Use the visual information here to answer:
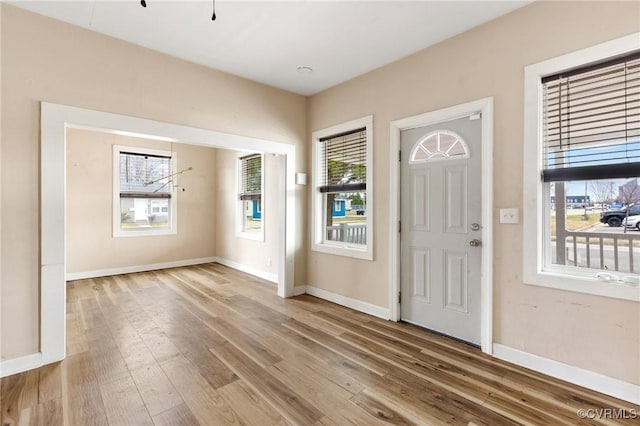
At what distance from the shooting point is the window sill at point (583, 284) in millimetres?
2018

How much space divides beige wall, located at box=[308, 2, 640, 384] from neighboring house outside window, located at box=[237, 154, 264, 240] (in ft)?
9.35

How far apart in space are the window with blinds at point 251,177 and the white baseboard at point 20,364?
12.1 ft

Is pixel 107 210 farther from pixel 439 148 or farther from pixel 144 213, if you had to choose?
pixel 439 148

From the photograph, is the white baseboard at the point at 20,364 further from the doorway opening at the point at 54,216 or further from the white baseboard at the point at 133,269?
the white baseboard at the point at 133,269

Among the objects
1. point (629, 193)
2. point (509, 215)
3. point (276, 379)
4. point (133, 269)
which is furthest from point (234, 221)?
point (629, 193)

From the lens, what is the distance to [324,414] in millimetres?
1901

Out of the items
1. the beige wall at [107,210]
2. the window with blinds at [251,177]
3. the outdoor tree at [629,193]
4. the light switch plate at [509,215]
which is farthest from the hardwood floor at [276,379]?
the window with blinds at [251,177]

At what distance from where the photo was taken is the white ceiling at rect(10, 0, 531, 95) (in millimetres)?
2467

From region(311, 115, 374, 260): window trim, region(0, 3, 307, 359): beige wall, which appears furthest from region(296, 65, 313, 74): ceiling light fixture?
region(0, 3, 307, 359): beige wall

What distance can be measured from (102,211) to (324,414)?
5.68 meters

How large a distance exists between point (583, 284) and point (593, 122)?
122 cm

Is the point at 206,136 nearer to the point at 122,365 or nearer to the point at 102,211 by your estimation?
the point at 122,365

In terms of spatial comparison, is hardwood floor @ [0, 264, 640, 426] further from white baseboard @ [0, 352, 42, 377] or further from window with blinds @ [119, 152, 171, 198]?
window with blinds @ [119, 152, 171, 198]

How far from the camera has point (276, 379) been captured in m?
2.28
